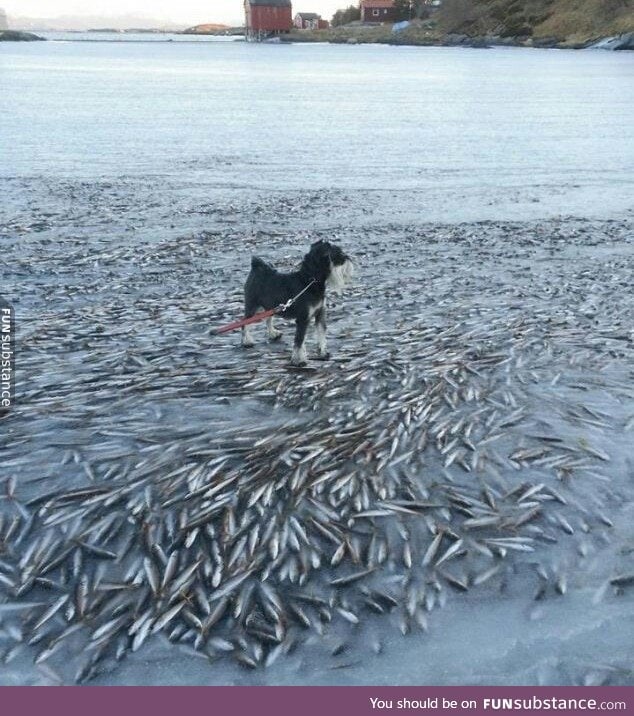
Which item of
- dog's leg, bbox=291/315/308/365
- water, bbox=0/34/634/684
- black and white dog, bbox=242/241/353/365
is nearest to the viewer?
water, bbox=0/34/634/684

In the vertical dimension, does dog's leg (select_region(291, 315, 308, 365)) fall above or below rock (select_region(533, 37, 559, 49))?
above

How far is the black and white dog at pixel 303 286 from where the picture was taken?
1046 centimetres

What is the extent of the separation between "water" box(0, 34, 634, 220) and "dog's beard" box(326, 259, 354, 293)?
14.8m

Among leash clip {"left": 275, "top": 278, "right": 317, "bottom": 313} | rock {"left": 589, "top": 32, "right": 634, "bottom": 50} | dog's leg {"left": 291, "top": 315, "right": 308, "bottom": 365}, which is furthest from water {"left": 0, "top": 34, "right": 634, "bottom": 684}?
rock {"left": 589, "top": 32, "right": 634, "bottom": 50}

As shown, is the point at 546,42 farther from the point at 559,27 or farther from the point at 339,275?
the point at 339,275

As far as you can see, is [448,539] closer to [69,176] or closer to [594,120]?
[69,176]

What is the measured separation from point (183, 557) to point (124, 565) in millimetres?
639

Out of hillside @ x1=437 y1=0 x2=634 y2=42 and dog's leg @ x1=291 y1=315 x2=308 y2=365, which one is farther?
hillside @ x1=437 y1=0 x2=634 y2=42

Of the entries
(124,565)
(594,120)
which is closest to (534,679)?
(124,565)

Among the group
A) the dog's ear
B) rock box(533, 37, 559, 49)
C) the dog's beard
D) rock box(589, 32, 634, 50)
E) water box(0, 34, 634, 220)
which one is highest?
the dog's ear

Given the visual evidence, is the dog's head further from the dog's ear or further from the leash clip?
the leash clip

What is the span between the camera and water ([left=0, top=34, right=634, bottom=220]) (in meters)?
29.5

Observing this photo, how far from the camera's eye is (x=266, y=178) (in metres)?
30.6

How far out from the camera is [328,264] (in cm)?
1038
